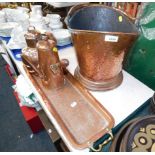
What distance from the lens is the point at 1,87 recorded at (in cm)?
161

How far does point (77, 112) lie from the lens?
1.87 ft

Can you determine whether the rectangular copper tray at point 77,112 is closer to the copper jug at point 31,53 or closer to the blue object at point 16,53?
the copper jug at point 31,53

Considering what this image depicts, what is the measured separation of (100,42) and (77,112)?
25cm

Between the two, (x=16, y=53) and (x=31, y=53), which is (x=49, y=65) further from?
(x=16, y=53)

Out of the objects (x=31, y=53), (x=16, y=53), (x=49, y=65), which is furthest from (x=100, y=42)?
(x=16, y=53)

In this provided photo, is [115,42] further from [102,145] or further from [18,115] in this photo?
[18,115]

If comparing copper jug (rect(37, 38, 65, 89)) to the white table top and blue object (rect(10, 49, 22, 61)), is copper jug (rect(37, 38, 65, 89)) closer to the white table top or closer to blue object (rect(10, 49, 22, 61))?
the white table top

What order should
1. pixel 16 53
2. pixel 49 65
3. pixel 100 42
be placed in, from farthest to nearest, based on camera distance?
pixel 16 53, pixel 49 65, pixel 100 42

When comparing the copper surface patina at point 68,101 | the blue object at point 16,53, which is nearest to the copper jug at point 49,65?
the copper surface patina at point 68,101

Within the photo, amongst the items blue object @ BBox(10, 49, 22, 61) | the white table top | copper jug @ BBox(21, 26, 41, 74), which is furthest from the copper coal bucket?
blue object @ BBox(10, 49, 22, 61)

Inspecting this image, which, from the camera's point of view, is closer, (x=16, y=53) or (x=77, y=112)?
(x=77, y=112)

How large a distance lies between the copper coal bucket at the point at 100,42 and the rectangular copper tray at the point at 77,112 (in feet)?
0.21

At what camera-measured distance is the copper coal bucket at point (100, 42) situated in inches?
20.0

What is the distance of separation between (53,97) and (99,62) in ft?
0.74
